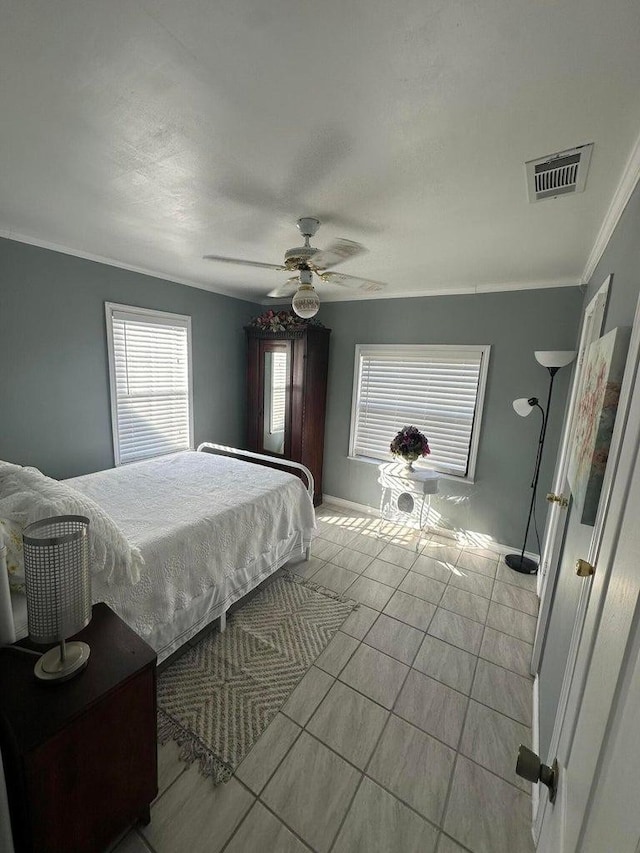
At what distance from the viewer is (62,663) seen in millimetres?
1067

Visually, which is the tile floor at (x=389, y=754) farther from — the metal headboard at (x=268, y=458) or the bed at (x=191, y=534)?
the metal headboard at (x=268, y=458)

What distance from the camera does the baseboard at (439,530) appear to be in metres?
3.21

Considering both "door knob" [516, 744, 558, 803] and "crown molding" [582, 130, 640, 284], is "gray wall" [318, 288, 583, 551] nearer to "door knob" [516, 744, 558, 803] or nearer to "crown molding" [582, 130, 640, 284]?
"crown molding" [582, 130, 640, 284]

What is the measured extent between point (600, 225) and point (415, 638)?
255 centimetres

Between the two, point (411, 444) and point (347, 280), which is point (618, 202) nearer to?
point (347, 280)

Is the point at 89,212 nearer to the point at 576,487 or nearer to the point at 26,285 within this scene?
the point at 26,285

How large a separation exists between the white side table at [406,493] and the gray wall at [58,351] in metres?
2.63

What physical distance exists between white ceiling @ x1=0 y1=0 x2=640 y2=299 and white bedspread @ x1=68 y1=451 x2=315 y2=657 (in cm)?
170


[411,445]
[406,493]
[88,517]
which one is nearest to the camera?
[88,517]

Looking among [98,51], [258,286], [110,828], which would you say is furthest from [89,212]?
[110,828]

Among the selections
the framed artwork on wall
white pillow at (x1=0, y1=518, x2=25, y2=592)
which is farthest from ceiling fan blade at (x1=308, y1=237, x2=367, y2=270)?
white pillow at (x1=0, y1=518, x2=25, y2=592)

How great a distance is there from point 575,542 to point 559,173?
1.48 m

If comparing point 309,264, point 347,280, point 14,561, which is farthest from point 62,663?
point 347,280

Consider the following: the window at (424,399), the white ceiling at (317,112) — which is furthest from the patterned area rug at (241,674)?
the white ceiling at (317,112)
